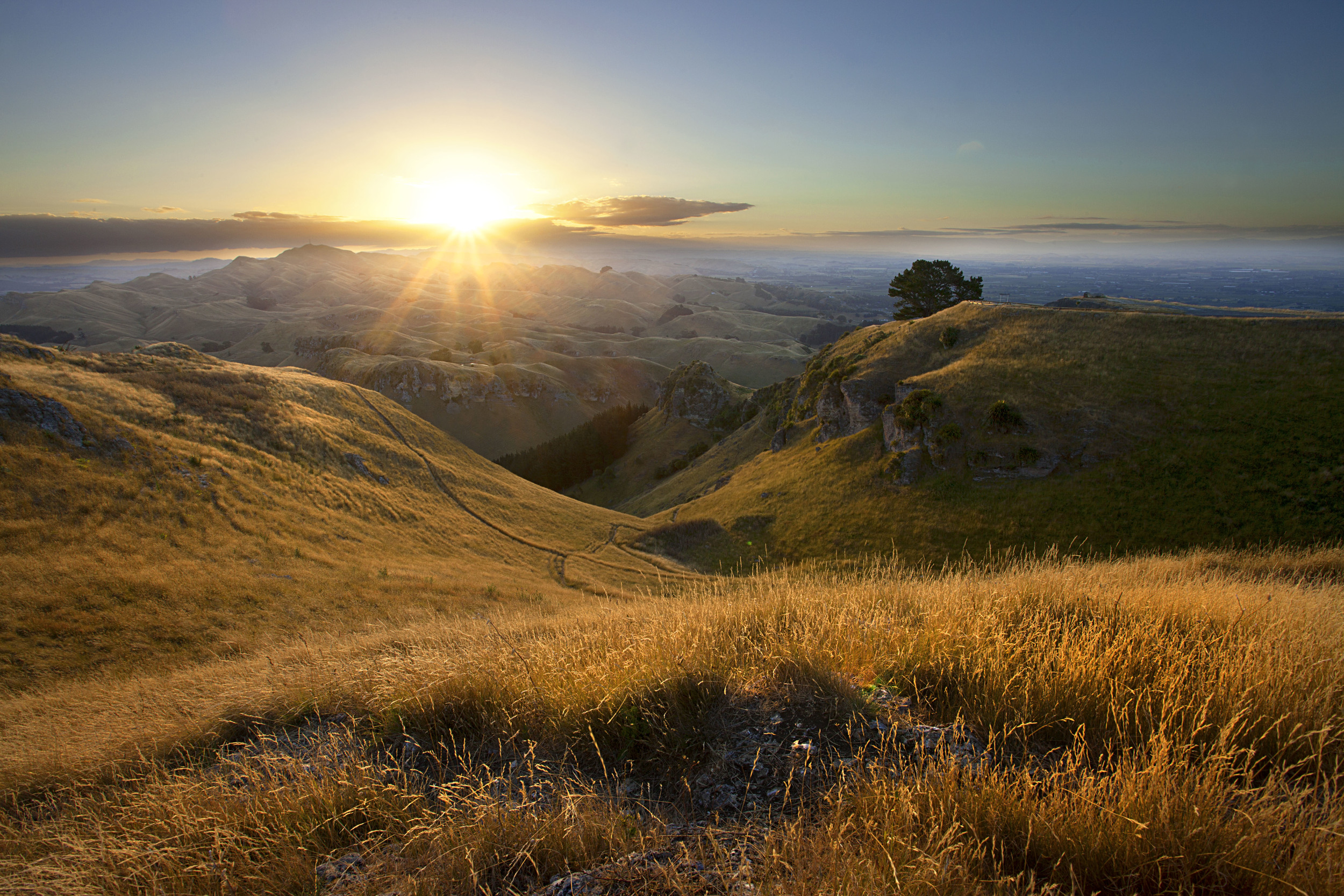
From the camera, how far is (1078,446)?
3603 cm

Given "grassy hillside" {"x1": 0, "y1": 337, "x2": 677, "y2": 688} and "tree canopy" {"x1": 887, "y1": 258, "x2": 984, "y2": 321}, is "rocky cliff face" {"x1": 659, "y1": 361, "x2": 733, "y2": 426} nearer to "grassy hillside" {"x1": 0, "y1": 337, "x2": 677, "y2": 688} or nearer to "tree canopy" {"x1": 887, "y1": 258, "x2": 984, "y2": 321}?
"tree canopy" {"x1": 887, "y1": 258, "x2": 984, "y2": 321}

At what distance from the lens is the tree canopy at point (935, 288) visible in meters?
70.7

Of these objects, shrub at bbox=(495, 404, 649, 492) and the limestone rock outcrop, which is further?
shrub at bbox=(495, 404, 649, 492)

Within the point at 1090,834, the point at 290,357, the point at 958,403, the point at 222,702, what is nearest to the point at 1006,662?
the point at 1090,834

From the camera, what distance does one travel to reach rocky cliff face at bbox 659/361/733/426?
102 metres

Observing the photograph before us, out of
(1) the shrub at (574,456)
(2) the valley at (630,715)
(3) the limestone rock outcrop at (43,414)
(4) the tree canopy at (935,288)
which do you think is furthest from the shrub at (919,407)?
(1) the shrub at (574,456)

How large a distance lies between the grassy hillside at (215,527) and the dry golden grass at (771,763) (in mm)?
13991

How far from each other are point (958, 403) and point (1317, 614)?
39496mm

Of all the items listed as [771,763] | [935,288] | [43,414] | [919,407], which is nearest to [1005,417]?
[919,407]

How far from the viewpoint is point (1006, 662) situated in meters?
4.71

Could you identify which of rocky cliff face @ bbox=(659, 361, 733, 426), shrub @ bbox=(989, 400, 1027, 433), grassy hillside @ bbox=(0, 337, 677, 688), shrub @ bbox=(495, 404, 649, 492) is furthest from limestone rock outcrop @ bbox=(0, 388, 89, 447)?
rocky cliff face @ bbox=(659, 361, 733, 426)

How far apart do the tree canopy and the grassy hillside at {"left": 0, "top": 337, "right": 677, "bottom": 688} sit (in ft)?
179

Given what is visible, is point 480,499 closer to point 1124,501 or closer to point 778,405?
point 778,405

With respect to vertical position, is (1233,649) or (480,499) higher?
(1233,649)
